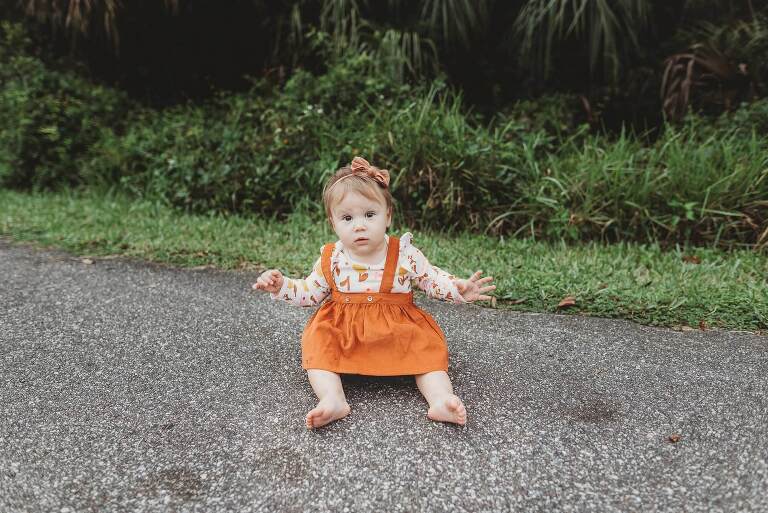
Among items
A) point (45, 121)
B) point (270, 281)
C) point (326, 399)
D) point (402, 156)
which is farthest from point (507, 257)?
point (45, 121)

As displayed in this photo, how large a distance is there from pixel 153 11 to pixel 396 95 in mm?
2460

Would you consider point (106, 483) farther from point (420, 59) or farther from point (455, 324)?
point (420, 59)

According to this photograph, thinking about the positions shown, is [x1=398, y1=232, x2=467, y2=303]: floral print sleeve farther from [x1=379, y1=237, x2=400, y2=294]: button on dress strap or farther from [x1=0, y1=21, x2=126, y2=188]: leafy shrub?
[x1=0, y1=21, x2=126, y2=188]: leafy shrub

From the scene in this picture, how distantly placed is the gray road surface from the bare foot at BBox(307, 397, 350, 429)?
0.10 feet

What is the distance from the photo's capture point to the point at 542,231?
389 cm

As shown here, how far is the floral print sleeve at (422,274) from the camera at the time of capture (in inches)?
82.7

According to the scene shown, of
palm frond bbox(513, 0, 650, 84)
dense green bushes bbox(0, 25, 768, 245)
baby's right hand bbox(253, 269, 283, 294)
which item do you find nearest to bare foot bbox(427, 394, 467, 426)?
baby's right hand bbox(253, 269, 283, 294)

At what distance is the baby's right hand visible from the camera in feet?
6.72

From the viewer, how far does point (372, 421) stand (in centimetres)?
186

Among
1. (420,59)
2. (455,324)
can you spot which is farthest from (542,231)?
(420,59)

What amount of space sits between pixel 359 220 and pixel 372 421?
0.61 metres

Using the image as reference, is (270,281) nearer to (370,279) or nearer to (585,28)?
(370,279)

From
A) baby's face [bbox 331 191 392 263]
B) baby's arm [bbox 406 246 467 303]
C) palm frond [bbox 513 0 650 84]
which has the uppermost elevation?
palm frond [bbox 513 0 650 84]

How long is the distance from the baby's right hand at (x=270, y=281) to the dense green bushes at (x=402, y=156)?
2011 mm
